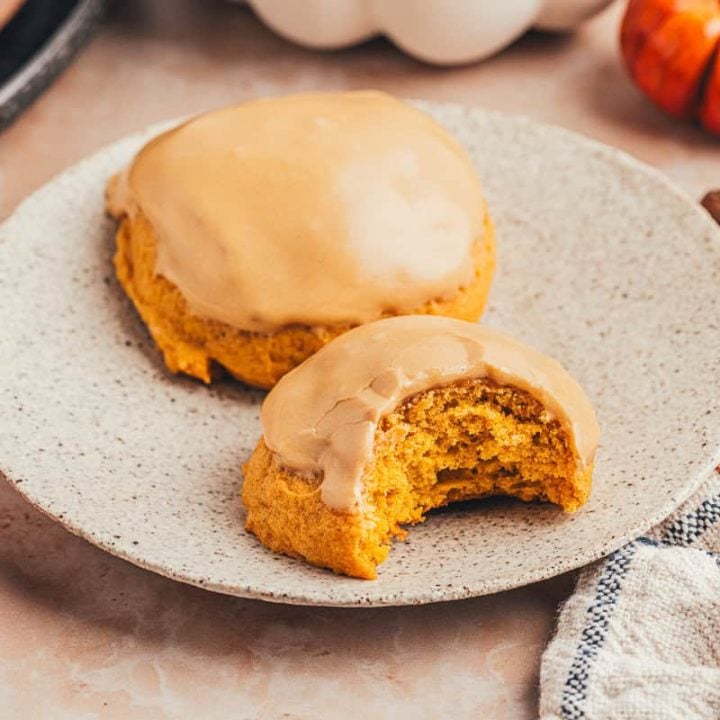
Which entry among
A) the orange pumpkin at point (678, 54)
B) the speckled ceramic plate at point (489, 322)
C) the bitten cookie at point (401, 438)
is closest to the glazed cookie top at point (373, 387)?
the bitten cookie at point (401, 438)

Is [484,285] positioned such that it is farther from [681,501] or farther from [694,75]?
[694,75]

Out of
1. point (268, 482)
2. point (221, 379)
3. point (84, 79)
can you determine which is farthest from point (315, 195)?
point (84, 79)

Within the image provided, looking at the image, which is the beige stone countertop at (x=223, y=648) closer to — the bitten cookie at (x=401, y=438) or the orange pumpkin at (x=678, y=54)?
the bitten cookie at (x=401, y=438)

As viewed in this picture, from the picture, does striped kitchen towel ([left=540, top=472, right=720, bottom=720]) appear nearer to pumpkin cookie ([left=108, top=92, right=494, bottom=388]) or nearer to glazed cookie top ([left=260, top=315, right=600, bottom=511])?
glazed cookie top ([left=260, top=315, right=600, bottom=511])

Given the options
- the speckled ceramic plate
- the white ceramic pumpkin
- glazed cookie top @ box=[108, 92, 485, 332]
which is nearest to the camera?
the speckled ceramic plate

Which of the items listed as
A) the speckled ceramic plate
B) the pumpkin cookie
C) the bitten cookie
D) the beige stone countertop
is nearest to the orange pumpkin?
the speckled ceramic plate
